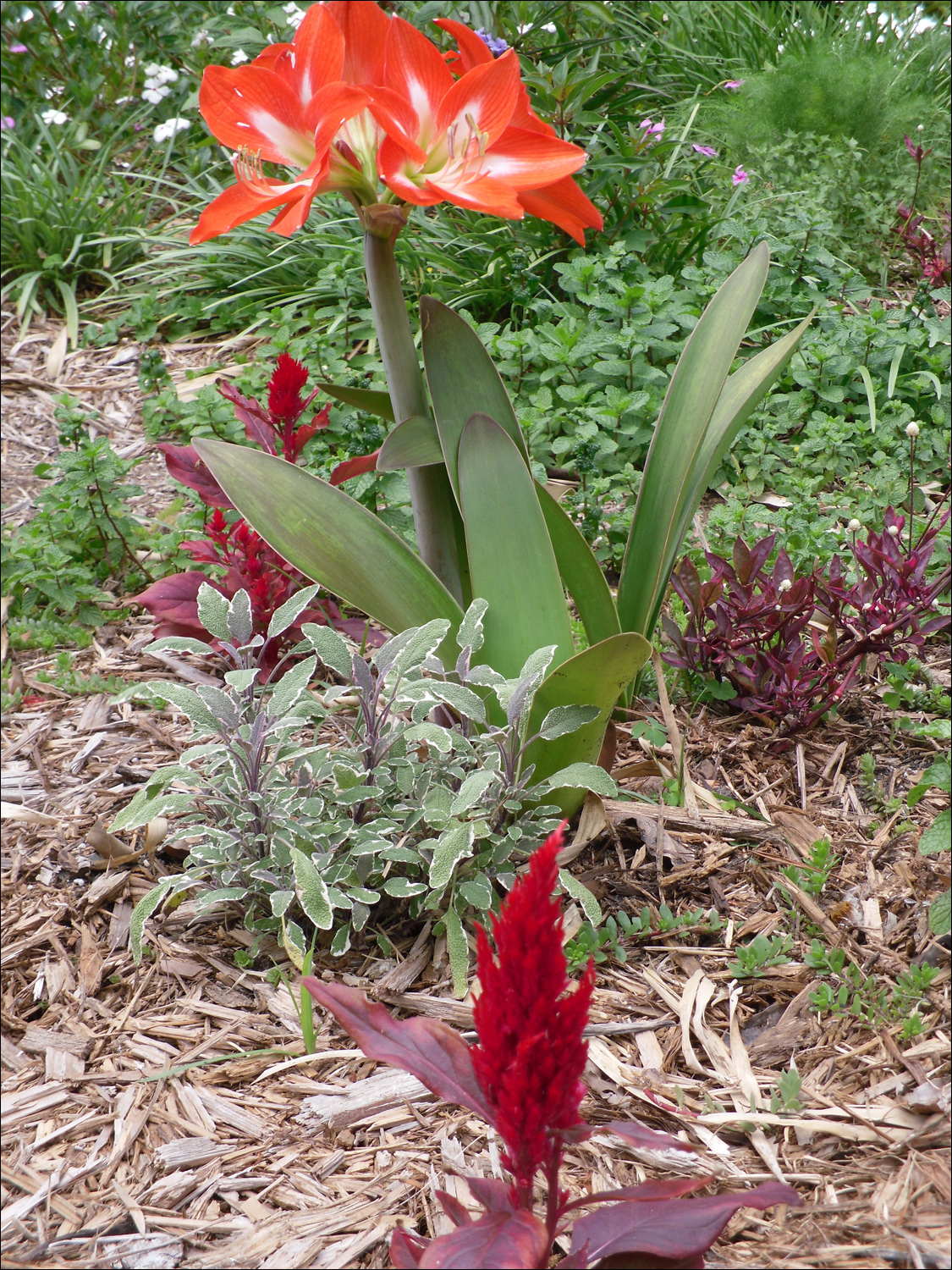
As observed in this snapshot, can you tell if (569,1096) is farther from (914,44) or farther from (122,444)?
(914,44)

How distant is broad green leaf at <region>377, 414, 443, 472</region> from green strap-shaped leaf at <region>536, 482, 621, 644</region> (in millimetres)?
206

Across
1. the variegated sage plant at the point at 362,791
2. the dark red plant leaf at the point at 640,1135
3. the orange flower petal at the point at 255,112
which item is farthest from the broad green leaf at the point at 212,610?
the dark red plant leaf at the point at 640,1135

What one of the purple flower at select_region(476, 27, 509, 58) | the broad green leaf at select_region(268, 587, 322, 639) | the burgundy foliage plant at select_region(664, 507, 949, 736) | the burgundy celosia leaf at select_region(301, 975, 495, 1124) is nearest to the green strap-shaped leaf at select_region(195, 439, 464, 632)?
the broad green leaf at select_region(268, 587, 322, 639)

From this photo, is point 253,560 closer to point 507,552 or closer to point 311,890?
point 507,552

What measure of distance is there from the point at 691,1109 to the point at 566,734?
600 millimetres

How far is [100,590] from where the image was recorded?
2717mm

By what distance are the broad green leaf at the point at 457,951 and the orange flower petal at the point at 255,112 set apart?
1176mm

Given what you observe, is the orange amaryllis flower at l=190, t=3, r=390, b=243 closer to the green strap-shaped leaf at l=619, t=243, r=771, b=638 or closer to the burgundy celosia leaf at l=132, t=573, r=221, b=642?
the green strap-shaped leaf at l=619, t=243, r=771, b=638

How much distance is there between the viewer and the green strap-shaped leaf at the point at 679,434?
1.81 m

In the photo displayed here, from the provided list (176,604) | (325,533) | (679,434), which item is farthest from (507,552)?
(176,604)

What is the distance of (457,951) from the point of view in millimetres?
1528

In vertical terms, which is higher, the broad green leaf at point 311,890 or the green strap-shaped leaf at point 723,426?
the green strap-shaped leaf at point 723,426

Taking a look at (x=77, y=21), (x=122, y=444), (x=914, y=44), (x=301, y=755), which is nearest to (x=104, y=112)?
(x=77, y=21)

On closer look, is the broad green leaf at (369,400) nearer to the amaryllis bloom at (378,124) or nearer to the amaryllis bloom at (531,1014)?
the amaryllis bloom at (378,124)
